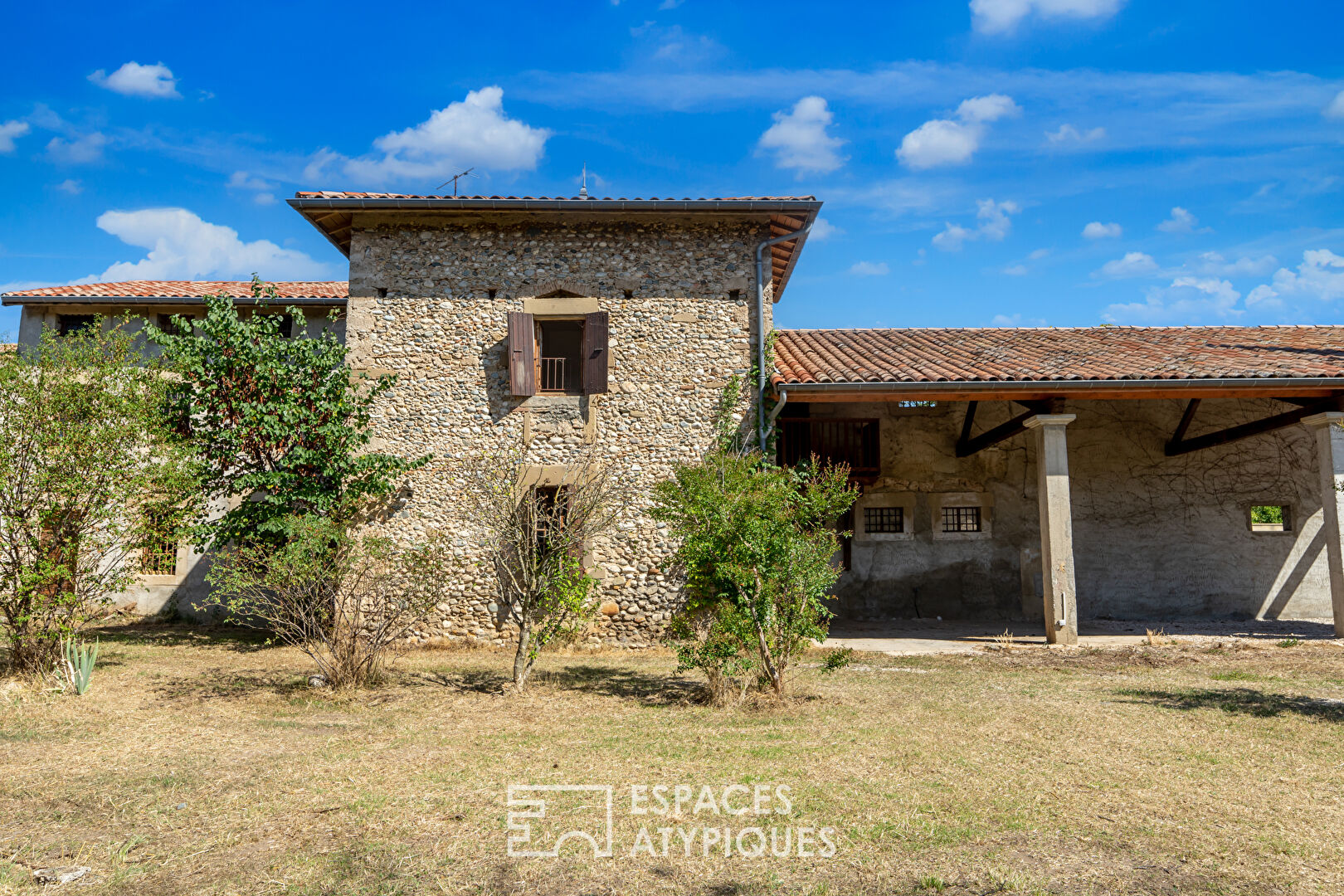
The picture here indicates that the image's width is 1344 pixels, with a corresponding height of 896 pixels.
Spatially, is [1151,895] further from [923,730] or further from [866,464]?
[866,464]

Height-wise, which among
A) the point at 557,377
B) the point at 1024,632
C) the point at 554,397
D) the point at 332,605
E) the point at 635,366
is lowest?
the point at 1024,632

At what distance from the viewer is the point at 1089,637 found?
10.7 meters

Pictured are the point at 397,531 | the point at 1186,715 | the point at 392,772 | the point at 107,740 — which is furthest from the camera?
the point at 397,531

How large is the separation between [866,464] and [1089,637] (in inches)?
143

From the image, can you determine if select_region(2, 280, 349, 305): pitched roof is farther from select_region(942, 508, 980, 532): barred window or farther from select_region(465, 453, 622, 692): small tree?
select_region(942, 508, 980, 532): barred window

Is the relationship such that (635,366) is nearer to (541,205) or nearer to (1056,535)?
(541,205)

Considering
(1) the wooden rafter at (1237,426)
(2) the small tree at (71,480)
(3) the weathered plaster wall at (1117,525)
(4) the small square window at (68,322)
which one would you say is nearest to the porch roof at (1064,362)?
(1) the wooden rafter at (1237,426)

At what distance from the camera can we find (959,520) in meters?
13.3

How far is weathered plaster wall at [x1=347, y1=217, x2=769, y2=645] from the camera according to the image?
9969 mm

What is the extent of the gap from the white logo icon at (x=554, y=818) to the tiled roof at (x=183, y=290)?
10.6 m

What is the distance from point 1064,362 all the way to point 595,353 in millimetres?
6077

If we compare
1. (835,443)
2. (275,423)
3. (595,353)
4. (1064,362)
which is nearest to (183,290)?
(275,423)

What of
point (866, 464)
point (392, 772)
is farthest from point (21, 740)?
point (866, 464)

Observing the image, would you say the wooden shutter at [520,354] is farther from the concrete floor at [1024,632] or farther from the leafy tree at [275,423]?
the concrete floor at [1024,632]
